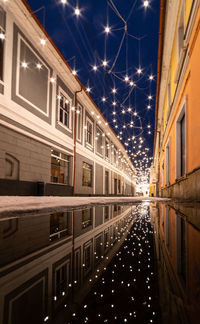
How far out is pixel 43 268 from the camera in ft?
2.17

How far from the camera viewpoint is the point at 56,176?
361 inches

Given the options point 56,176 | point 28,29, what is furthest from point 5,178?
point 28,29

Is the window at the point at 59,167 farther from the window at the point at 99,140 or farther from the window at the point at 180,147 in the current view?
the window at the point at 99,140

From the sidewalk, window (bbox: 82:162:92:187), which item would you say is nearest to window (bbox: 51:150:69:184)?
window (bbox: 82:162:92:187)

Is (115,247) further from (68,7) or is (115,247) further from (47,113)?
(47,113)

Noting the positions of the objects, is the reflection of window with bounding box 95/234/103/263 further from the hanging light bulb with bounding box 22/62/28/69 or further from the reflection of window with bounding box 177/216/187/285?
the hanging light bulb with bounding box 22/62/28/69

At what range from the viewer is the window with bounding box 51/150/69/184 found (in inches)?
352

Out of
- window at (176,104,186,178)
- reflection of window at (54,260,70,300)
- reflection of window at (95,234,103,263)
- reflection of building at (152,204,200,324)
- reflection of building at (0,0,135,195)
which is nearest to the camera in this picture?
reflection of building at (152,204,200,324)

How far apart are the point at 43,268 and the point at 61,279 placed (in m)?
0.12

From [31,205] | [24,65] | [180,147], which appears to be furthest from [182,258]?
[24,65]

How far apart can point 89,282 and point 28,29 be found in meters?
8.20

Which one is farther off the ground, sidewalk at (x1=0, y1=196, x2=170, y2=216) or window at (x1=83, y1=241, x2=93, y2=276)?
window at (x1=83, y1=241, x2=93, y2=276)

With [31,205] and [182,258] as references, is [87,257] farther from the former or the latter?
[31,205]

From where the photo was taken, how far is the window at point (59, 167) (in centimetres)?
895
